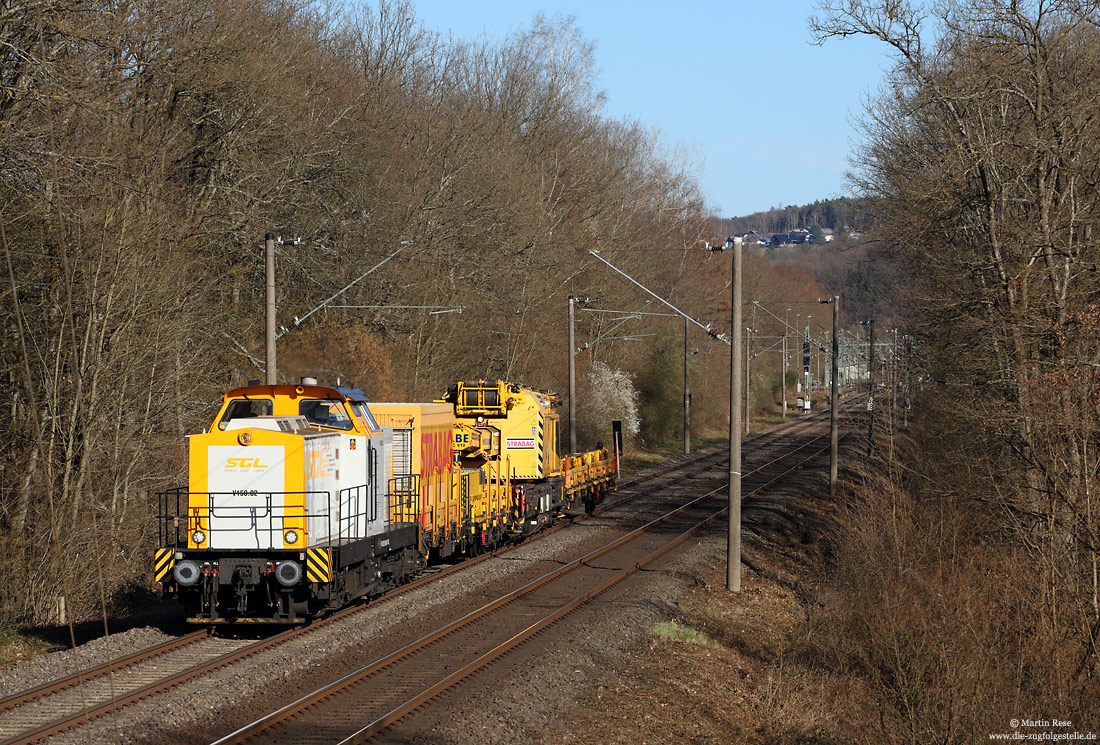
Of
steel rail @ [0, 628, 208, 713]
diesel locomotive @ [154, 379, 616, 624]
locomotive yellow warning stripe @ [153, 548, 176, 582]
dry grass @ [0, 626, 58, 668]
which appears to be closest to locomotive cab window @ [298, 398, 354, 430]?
diesel locomotive @ [154, 379, 616, 624]

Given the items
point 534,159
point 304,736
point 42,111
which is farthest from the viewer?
point 534,159

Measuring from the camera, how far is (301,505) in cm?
1422

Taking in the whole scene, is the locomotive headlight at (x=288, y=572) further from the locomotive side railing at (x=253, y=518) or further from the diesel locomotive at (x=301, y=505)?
the locomotive side railing at (x=253, y=518)

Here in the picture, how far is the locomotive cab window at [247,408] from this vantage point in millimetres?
14906

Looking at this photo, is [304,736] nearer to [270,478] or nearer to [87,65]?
[270,478]

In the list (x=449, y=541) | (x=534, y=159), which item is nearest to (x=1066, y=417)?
(x=449, y=541)

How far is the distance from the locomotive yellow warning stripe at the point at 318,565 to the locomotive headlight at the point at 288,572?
0.13 meters

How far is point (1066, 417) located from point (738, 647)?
5929 millimetres

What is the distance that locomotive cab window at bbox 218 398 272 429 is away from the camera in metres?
14.9

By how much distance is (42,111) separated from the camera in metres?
18.2

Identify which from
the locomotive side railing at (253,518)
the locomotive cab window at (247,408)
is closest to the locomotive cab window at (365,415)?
the locomotive cab window at (247,408)

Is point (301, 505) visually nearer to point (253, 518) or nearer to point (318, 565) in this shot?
point (253, 518)

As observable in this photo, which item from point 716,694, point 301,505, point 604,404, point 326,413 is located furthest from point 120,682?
point 604,404

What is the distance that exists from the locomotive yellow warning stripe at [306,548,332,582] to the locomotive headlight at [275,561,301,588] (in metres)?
0.13
